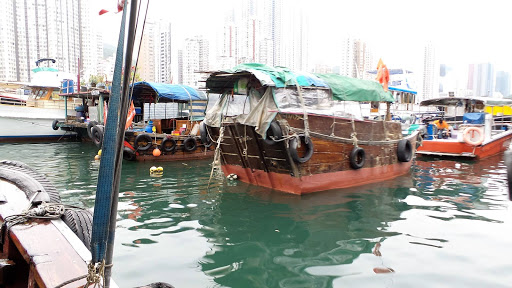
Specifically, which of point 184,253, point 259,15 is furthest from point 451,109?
point 259,15

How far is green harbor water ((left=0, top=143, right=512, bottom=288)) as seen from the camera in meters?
3.98

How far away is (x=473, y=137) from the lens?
12.7m

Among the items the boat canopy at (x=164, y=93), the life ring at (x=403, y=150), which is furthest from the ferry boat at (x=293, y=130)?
the boat canopy at (x=164, y=93)

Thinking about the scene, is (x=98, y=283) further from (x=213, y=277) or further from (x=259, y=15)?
(x=259, y=15)

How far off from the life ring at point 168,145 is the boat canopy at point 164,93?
1803mm

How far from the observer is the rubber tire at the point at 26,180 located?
3.49 meters

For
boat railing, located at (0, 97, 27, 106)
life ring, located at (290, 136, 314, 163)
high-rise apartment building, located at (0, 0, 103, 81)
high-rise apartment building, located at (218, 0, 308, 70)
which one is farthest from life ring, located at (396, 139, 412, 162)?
high-rise apartment building, located at (0, 0, 103, 81)

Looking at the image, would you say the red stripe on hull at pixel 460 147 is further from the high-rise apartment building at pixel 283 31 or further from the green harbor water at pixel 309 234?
the high-rise apartment building at pixel 283 31

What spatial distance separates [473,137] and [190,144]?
974 centimetres

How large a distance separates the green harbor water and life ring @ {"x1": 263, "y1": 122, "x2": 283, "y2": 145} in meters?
1.17

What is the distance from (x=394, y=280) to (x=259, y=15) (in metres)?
41.5

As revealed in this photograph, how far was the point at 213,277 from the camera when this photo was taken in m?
3.90

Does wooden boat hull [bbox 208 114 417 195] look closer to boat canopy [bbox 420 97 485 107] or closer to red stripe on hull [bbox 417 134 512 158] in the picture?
red stripe on hull [bbox 417 134 512 158]

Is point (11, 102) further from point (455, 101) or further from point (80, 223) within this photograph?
point (455, 101)
